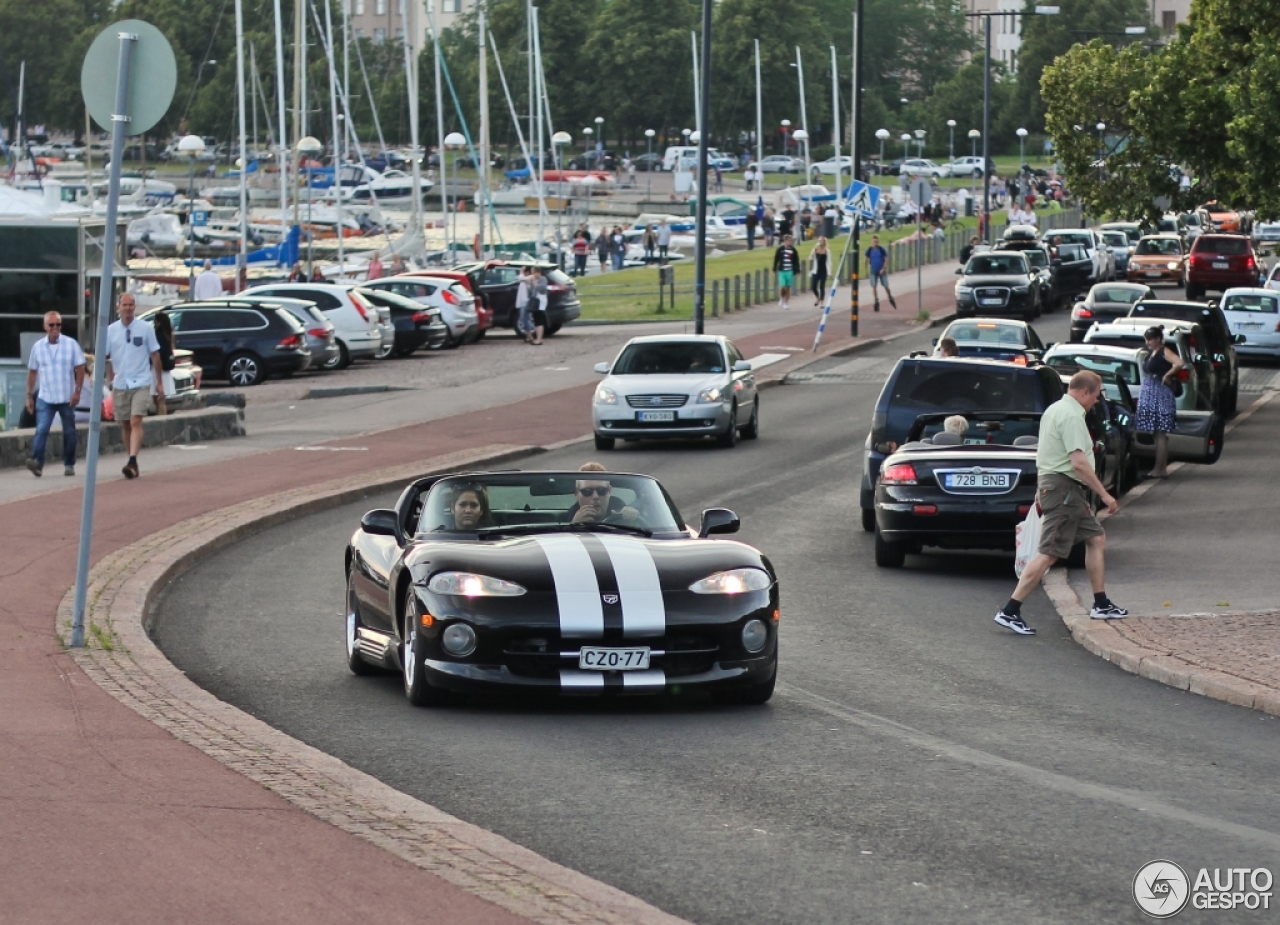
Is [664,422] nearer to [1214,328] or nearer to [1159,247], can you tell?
[1214,328]

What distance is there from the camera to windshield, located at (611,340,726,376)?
97.8 ft

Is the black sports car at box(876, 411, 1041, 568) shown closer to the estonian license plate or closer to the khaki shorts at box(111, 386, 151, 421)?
the estonian license plate

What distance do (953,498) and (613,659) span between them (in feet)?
24.8

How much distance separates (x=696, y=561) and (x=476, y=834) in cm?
350

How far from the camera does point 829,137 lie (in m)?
158

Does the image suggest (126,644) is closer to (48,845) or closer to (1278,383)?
(48,845)

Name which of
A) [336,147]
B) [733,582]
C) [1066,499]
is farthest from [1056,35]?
[733,582]

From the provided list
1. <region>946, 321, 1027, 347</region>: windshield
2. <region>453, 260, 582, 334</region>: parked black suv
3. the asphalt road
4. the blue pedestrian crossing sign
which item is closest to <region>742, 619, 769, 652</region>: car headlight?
the asphalt road

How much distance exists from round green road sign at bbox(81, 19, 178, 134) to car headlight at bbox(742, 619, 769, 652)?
4280mm

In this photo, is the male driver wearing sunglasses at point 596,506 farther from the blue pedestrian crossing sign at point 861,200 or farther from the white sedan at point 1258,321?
the white sedan at point 1258,321

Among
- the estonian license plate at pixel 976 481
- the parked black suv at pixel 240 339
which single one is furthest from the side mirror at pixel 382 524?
the parked black suv at pixel 240 339

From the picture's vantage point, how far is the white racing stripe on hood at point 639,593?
34.1 feet

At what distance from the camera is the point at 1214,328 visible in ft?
112

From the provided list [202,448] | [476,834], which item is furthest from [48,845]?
[202,448]
